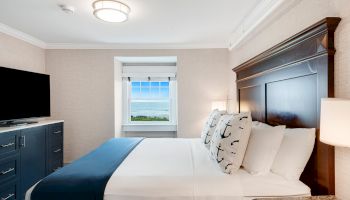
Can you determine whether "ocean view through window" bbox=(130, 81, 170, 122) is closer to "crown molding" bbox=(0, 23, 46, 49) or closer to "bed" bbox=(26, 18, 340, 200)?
"crown molding" bbox=(0, 23, 46, 49)

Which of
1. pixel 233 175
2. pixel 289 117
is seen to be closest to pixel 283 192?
pixel 233 175

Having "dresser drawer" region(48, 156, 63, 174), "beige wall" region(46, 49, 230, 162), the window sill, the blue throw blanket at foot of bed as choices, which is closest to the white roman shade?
"beige wall" region(46, 49, 230, 162)

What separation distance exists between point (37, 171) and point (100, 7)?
2.47 metres

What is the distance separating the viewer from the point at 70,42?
12.5 ft

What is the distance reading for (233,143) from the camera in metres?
1.68

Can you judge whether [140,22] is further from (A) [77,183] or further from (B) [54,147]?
(B) [54,147]

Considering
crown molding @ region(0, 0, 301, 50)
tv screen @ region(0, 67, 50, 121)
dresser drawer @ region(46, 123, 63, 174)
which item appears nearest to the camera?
crown molding @ region(0, 0, 301, 50)

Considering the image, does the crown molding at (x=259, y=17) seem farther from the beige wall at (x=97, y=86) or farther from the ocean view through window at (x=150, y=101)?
the ocean view through window at (x=150, y=101)

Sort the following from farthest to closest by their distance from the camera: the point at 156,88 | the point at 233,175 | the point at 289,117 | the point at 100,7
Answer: the point at 156,88 < the point at 100,7 < the point at 289,117 < the point at 233,175

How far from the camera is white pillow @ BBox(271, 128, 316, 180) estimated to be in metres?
1.46

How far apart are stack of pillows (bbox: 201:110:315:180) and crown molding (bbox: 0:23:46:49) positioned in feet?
10.8

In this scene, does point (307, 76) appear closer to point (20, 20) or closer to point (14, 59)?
point (20, 20)

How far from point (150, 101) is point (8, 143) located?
2.63 metres

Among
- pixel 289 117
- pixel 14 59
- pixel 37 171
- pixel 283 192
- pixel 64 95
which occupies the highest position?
pixel 14 59
